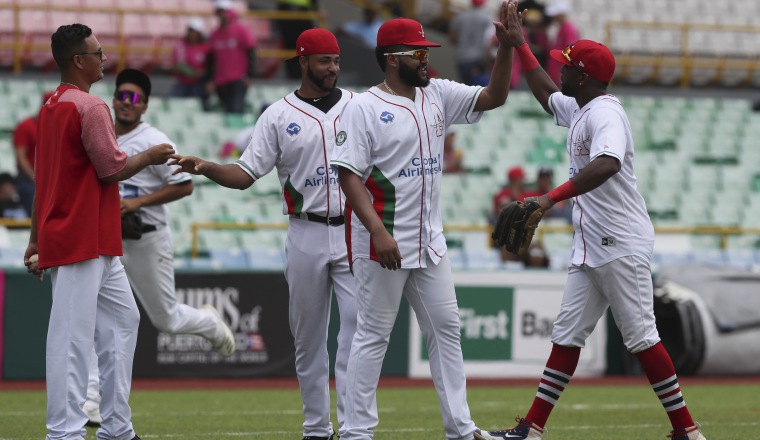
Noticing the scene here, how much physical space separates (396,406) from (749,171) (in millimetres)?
10611

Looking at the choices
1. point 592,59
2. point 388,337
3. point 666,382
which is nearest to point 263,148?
point 388,337

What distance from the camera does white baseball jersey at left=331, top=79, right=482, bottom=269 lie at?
6496mm

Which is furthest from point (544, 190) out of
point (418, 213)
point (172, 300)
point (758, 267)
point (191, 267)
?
point (418, 213)

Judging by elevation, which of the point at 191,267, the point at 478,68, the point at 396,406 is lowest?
the point at 396,406

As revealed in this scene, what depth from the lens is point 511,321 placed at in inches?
512

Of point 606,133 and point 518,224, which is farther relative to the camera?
point 606,133

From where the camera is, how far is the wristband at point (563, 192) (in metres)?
6.65

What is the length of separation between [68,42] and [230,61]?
1104cm

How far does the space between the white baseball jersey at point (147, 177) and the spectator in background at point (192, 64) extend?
948 centimetres

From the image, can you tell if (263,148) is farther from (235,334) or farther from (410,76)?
(235,334)

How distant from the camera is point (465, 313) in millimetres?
12852

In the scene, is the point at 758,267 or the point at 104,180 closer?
the point at 104,180

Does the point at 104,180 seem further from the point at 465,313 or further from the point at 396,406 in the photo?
the point at 465,313

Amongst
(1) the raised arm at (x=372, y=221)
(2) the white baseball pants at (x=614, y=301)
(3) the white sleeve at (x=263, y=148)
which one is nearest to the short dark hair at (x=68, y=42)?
(3) the white sleeve at (x=263, y=148)
